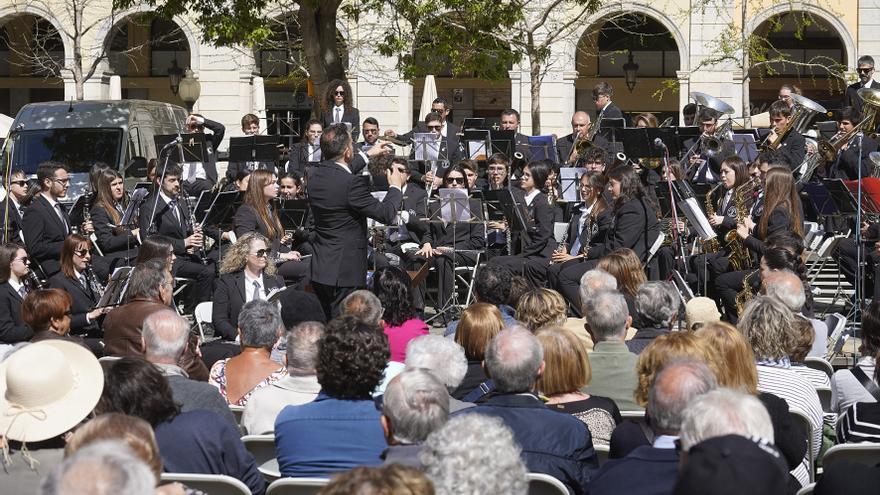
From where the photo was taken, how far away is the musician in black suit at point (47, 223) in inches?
477

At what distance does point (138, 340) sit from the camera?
809 centimetres

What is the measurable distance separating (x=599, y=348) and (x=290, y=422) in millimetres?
2124

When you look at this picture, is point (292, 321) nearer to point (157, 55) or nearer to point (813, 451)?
point (813, 451)

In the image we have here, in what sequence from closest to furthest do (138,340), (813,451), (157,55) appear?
(813,451)
(138,340)
(157,55)

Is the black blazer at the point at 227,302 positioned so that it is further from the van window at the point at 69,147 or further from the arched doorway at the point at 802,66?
the arched doorway at the point at 802,66

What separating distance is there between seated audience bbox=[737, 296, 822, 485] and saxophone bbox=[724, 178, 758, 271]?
18.3 feet

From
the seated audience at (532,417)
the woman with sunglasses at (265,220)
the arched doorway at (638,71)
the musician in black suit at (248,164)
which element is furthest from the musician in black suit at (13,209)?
the arched doorway at (638,71)

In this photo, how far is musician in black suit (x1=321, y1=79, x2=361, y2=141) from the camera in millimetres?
15156

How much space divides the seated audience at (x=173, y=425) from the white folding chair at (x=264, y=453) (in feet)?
1.16

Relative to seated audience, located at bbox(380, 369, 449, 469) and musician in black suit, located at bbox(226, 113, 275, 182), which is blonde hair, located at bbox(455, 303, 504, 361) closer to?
seated audience, located at bbox(380, 369, 449, 469)

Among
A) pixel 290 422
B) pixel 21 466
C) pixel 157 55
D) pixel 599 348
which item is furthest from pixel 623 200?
pixel 157 55

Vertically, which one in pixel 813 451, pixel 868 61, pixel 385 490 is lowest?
pixel 813 451

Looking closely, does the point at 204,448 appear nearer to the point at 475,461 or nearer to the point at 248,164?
the point at 475,461

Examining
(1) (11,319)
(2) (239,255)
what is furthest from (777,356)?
(1) (11,319)
